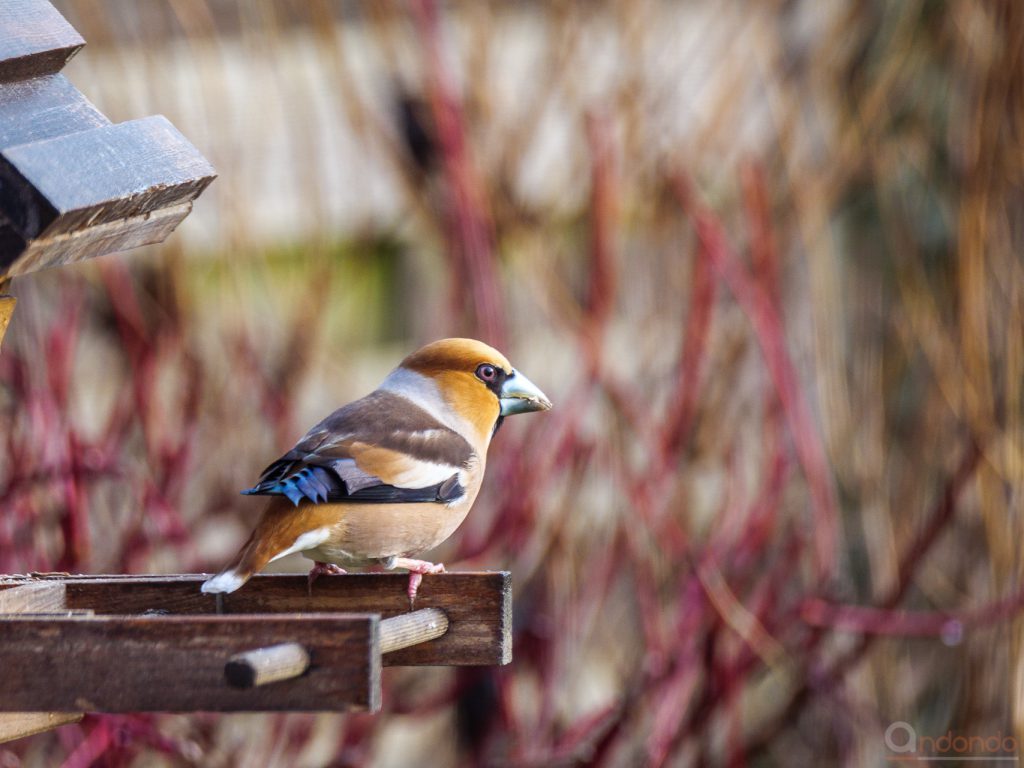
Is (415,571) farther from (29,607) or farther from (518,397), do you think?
(29,607)

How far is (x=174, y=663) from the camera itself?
5.81 ft

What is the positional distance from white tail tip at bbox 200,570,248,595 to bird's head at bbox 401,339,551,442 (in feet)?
2.23

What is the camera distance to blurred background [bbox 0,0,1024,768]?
349 centimetres

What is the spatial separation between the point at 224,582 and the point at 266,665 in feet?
1.43

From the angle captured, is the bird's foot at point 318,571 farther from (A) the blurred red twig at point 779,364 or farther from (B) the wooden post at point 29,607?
(A) the blurred red twig at point 779,364

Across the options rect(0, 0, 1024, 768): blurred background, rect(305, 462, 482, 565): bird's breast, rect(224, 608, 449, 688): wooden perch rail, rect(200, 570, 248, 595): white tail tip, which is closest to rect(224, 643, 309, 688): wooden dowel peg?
rect(224, 608, 449, 688): wooden perch rail

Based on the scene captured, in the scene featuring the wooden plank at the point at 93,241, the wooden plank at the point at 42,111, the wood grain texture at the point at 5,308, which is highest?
the wooden plank at the point at 42,111

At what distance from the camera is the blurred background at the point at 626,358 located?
11.5 feet

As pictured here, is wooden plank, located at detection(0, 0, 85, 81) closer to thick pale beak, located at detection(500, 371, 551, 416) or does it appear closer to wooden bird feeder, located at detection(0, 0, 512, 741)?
wooden bird feeder, located at detection(0, 0, 512, 741)

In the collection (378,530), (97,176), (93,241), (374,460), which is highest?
(97,176)

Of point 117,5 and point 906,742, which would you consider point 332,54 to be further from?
point 906,742

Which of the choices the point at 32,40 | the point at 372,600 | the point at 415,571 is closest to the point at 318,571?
the point at 372,600

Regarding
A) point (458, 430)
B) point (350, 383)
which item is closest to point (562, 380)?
point (350, 383)

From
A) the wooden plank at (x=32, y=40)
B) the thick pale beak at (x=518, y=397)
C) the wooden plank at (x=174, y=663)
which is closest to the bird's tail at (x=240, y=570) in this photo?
the wooden plank at (x=174, y=663)
